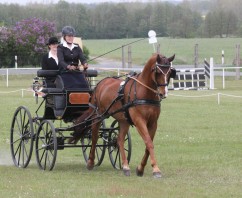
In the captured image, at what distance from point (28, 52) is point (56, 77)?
32.5 m

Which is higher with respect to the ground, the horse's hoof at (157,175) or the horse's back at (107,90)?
the horse's back at (107,90)

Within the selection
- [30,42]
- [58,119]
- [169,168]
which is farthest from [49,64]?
[30,42]

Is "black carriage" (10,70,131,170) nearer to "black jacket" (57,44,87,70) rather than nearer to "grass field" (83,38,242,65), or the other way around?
"black jacket" (57,44,87,70)

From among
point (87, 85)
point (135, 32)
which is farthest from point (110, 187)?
point (135, 32)

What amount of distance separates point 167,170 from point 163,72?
5.60 feet

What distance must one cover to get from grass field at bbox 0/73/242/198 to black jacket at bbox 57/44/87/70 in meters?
1.62

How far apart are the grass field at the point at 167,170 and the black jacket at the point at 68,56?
5.32 ft

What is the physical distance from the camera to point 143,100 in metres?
10.6

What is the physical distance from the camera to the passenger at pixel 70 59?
38.6 ft

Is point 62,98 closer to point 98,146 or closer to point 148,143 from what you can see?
point 98,146

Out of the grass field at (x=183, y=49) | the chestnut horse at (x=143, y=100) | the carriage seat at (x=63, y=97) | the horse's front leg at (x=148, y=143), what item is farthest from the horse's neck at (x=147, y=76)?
the grass field at (x=183, y=49)

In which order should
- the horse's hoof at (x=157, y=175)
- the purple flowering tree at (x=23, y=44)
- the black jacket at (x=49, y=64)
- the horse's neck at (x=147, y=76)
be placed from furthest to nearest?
1. the purple flowering tree at (x=23, y=44)
2. the black jacket at (x=49, y=64)
3. the horse's neck at (x=147, y=76)
4. the horse's hoof at (x=157, y=175)

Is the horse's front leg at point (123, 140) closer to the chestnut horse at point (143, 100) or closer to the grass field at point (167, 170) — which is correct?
the chestnut horse at point (143, 100)

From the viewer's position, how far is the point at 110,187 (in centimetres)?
941
